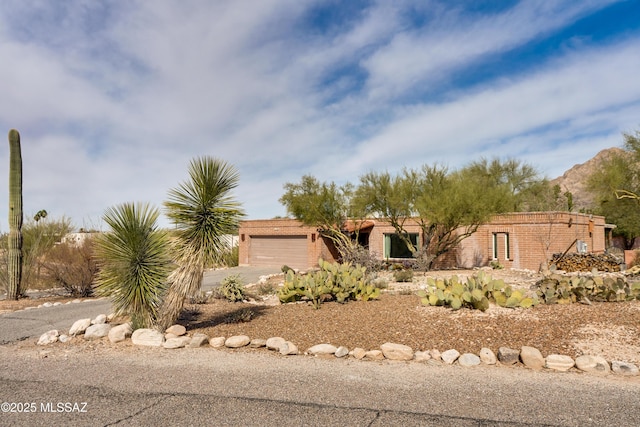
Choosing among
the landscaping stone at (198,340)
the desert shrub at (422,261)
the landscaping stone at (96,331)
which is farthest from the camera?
the desert shrub at (422,261)

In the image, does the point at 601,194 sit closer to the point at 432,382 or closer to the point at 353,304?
the point at 353,304

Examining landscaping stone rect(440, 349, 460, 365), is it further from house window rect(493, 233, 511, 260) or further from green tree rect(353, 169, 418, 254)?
house window rect(493, 233, 511, 260)

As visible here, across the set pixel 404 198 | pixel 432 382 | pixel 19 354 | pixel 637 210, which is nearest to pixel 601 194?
pixel 637 210

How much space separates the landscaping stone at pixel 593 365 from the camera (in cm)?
565

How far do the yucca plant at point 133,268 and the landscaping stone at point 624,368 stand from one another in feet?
23.3

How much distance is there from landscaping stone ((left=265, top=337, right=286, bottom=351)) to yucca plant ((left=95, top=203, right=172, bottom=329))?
2369 mm

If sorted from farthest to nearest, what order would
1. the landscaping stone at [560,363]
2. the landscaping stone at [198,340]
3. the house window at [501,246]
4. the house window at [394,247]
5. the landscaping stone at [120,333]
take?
the house window at [394,247], the house window at [501,246], the landscaping stone at [120,333], the landscaping stone at [198,340], the landscaping stone at [560,363]

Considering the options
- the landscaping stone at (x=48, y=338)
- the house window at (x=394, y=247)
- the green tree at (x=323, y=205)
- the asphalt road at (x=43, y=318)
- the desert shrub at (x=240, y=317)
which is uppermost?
the green tree at (x=323, y=205)

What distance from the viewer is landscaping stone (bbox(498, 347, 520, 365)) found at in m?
5.96

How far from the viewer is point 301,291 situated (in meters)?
10.2

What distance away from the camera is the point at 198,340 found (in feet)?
23.6

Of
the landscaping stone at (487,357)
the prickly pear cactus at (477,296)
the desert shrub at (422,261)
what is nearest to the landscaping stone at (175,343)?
the landscaping stone at (487,357)

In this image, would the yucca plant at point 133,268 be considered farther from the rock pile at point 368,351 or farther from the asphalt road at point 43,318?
the asphalt road at point 43,318

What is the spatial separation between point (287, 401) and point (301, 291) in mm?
5558
